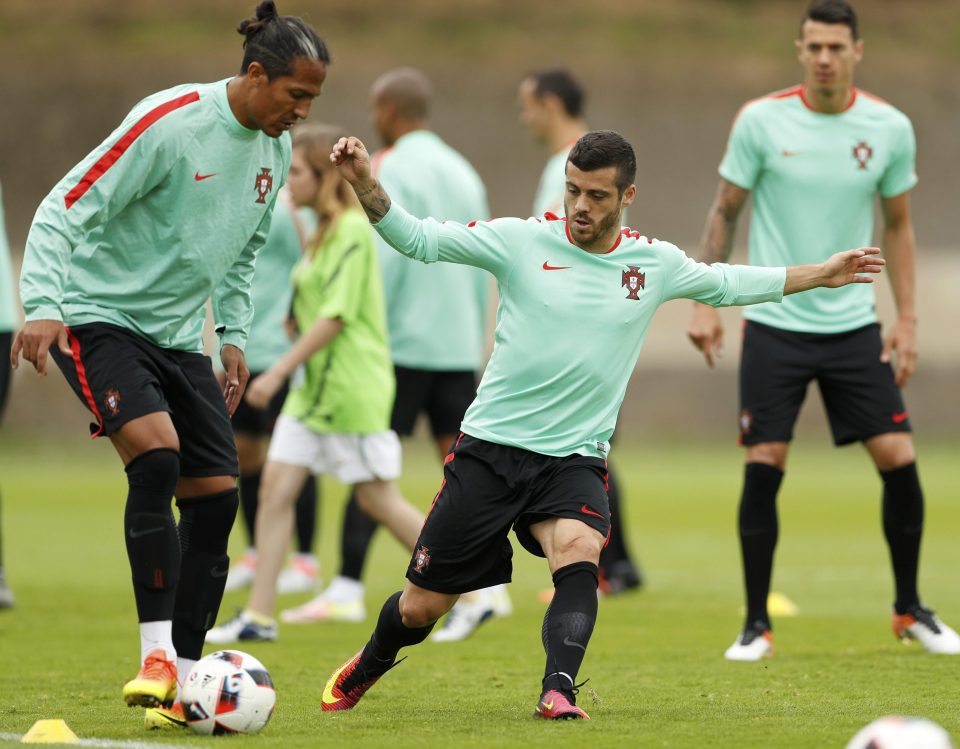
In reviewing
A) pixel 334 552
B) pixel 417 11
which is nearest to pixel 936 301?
pixel 417 11

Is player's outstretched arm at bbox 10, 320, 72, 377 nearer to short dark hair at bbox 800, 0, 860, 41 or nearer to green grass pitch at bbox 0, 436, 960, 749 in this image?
green grass pitch at bbox 0, 436, 960, 749

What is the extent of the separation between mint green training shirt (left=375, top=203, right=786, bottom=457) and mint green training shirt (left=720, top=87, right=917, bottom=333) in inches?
66.7

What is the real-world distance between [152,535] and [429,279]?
378cm

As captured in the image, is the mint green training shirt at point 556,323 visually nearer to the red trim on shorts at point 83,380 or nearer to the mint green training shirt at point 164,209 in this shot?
the mint green training shirt at point 164,209

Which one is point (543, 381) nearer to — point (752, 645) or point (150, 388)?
point (150, 388)

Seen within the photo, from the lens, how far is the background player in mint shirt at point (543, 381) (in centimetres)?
506

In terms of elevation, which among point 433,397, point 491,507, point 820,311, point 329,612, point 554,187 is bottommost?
point 329,612

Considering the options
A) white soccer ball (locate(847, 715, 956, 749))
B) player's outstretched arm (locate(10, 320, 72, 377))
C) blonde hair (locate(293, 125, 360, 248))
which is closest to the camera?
white soccer ball (locate(847, 715, 956, 749))

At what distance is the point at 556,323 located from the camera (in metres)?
5.17

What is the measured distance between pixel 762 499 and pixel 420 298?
254 centimetres

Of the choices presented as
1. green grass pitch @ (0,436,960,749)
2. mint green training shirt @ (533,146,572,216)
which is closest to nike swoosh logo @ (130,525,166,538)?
green grass pitch @ (0,436,960,749)

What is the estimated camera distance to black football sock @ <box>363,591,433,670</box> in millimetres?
5168

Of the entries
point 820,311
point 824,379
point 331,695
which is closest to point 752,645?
point 824,379

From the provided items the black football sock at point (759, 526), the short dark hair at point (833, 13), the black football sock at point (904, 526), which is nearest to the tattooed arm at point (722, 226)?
the black football sock at point (759, 526)
